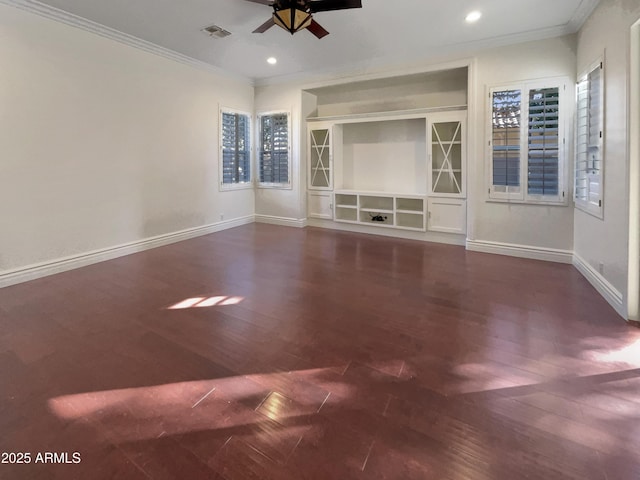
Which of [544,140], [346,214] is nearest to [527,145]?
[544,140]

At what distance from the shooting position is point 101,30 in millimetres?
4336

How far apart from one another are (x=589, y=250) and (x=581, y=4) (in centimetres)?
266

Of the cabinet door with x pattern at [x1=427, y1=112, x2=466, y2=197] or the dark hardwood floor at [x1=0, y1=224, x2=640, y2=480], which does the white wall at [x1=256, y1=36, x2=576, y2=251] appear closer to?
the cabinet door with x pattern at [x1=427, y1=112, x2=466, y2=197]

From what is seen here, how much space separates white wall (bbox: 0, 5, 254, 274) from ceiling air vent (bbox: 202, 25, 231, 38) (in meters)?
1.10

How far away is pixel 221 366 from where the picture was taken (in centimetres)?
220

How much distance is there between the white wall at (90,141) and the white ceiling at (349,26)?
439mm

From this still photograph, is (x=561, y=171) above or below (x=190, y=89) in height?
below

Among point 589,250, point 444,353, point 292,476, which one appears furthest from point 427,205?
point 292,476

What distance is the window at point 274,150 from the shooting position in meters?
7.02

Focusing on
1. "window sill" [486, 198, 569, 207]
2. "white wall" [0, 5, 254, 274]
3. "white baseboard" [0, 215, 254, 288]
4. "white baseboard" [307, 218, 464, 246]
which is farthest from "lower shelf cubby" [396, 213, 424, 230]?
"white wall" [0, 5, 254, 274]

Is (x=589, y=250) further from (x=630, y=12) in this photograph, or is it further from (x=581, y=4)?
(x=581, y=4)

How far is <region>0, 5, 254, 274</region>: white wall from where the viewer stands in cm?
368

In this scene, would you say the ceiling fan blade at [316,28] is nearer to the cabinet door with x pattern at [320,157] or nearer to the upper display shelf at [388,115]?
the upper display shelf at [388,115]

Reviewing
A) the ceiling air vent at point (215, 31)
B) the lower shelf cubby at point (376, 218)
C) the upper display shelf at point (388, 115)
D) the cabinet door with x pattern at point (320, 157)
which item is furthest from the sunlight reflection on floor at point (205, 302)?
→ the upper display shelf at point (388, 115)
